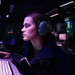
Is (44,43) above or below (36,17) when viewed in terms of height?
below

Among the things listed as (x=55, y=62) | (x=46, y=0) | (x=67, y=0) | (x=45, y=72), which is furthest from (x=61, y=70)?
(x=46, y=0)

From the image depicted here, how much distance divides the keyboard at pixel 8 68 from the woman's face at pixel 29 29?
0.14m

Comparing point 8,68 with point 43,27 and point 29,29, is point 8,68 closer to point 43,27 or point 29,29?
point 29,29

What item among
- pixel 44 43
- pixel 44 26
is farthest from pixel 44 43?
pixel 44 26

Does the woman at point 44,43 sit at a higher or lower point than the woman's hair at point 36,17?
lower

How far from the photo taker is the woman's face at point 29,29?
89 cm

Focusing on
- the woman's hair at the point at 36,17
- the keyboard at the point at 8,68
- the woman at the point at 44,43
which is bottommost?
the keyboard at the point at 8,68

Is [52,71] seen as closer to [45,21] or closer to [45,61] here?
[45,61]

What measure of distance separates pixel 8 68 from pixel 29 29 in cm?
20

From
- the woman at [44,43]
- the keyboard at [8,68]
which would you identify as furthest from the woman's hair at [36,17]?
the keyboard at [8,68]

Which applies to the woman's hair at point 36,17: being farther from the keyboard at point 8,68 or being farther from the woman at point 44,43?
the keyboard at point 8,68

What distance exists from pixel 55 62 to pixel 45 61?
10 cm

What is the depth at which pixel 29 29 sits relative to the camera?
2.90 feet

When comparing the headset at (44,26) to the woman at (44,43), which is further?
the headset at (44,26)
